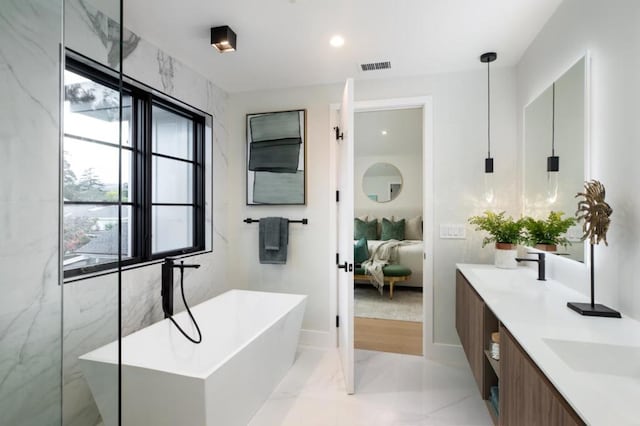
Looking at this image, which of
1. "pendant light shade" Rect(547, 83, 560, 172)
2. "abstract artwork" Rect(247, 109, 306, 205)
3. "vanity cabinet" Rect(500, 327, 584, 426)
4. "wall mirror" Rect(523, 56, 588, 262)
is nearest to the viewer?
"vanity cabinet" Rect(500, 327, 584, 426)

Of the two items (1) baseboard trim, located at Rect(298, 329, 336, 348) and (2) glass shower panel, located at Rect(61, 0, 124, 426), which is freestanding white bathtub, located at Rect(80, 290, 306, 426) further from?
(1) baseboard trim, located at Rect(298, 329, 336, 348)

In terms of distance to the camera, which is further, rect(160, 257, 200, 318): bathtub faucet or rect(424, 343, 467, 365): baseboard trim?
rect(424, 343, 467, 365): baseboard trim

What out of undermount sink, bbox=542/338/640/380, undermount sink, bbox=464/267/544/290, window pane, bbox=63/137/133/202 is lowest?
undermount sink, bbox=542/338/640/380

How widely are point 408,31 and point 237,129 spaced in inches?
71.1

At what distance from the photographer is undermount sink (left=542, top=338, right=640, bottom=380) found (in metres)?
0.97


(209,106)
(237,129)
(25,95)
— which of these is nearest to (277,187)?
(237,129)

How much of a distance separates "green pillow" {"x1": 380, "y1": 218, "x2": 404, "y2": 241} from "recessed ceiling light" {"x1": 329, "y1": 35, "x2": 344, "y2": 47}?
366 centimetres

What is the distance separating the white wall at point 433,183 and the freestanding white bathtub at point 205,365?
0.44 metres

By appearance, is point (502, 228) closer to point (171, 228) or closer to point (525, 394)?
point (525, 394)

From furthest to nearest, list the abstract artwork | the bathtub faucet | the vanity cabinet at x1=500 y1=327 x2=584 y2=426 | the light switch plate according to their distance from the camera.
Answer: the abstract artwork
the light switch plate
the bathtub faucet
the vanity cabinet at x1=500 y1=327 x2=584 y2=426

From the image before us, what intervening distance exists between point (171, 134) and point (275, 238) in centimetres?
124

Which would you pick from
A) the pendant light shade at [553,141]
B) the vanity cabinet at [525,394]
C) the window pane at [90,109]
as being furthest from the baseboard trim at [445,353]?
the window pane at [90,109]

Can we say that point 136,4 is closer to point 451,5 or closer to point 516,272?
point 451,5

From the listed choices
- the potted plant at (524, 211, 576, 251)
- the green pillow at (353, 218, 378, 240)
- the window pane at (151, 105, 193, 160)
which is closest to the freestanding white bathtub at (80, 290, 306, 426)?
the window pane at (151, 105, 193, 160)
